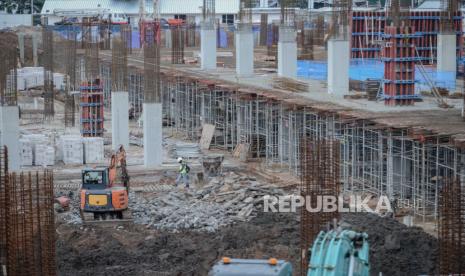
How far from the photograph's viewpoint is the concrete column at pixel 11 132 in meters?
26.1

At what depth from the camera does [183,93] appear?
36.0m

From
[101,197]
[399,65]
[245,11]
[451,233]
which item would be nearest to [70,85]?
[245,11]

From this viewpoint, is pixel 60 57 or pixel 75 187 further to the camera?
pixel 60 57

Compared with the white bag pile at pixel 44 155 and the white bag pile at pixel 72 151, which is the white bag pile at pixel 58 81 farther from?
the white bag pile at pixel 44 155

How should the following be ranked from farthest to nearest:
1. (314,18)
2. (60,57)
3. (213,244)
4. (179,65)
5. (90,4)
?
(90,4), (314,18), (60,57), (179,65), (213,244)

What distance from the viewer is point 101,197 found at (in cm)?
2177

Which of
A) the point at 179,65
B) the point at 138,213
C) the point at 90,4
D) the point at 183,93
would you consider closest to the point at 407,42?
the point at 138,213

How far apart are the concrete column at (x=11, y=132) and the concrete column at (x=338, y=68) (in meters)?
9.46

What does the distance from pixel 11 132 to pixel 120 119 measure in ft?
15.1

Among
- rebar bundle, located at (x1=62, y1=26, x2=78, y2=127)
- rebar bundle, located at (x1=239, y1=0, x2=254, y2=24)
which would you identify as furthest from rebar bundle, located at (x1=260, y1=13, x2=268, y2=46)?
rebar bundle, located at (x1=62, y1=26, x2=78, y2=127)

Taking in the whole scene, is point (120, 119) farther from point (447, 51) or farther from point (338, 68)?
point (447, 51)

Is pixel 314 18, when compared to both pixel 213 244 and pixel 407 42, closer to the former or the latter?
pixel 407 42

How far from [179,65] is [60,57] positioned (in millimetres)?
9105

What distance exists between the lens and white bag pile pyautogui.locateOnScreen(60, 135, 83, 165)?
28.7 metres
